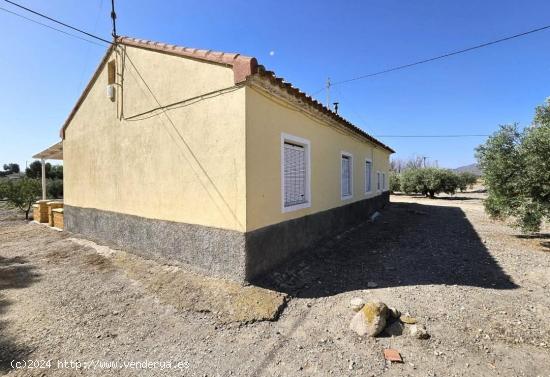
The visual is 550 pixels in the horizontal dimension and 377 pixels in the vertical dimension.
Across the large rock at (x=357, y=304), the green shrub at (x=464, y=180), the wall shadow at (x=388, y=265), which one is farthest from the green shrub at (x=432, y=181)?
the large rock at (x=357, y=304)

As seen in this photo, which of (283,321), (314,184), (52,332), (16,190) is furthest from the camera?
(16,190)

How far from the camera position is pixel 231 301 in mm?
4094

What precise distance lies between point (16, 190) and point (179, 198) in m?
12.4

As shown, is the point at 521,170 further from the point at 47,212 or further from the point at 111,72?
the point at 47,212

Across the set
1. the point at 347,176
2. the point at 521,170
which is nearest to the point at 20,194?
the point at 347,176

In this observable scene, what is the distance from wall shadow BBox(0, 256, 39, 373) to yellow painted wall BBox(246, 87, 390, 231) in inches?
121

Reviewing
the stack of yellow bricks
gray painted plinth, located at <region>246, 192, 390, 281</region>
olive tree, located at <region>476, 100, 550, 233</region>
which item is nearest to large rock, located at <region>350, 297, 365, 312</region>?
gray painted plinth, located at <region>246, 192, 390, 281</region>

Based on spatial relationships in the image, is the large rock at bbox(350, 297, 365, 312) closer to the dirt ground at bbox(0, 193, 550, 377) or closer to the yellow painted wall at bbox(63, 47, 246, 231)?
the dirt ground at bbox(0, 193, 550, 377)

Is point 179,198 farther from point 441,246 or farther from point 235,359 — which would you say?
point 441,246

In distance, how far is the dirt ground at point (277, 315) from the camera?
288 cm

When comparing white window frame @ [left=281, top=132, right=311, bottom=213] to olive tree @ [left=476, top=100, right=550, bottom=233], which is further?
olive tree @ [left=476, top=100, right=550, bottom=233]

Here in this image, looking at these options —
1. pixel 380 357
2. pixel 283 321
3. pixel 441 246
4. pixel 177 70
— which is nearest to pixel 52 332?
pixel 283 321

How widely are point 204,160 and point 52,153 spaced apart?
1089 cm

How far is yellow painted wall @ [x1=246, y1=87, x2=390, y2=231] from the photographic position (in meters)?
4.61
